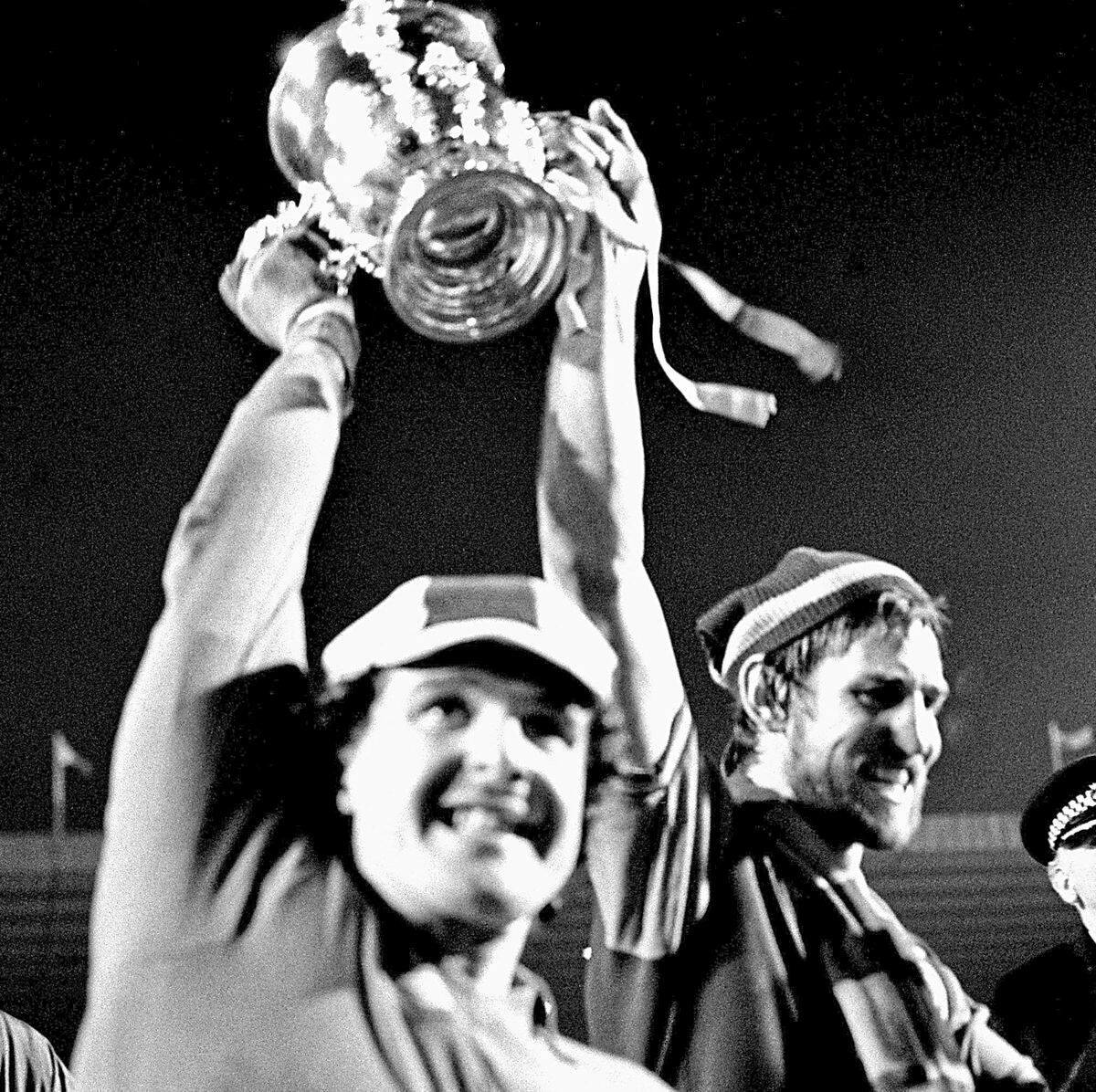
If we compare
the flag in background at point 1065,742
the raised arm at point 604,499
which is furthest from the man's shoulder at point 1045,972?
the flag in background at point 1065,742

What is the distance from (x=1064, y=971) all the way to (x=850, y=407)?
163cm

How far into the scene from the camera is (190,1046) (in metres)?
0.90

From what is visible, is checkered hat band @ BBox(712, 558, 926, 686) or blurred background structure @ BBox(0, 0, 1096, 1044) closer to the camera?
checkered hat band @ BBox(712, 558, 926, 686)

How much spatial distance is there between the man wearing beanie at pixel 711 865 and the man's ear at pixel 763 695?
6 cm

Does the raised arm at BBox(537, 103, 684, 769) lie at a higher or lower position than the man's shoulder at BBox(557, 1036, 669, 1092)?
higher

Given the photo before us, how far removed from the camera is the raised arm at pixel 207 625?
952 millimetres

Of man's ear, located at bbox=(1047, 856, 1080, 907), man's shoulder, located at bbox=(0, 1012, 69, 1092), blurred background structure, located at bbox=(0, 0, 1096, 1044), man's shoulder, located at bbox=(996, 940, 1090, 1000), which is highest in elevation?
blurred background structure, located at bbox=(0, 0, 1096, 1044)

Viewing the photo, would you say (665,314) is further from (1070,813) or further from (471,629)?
(471,629)

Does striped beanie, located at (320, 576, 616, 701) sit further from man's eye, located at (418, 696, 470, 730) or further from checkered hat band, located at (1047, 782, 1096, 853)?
checkered hat band, located at (1047, 782, 1096, 853)

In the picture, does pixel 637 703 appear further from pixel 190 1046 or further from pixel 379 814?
pixel 190 1046

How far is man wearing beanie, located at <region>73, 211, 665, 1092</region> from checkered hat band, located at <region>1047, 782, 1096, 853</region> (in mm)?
1049

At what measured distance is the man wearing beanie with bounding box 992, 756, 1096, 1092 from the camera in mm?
1958

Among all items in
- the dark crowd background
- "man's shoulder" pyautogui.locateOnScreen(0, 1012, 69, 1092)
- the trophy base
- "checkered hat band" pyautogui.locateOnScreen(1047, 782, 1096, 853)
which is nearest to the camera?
the trophy base

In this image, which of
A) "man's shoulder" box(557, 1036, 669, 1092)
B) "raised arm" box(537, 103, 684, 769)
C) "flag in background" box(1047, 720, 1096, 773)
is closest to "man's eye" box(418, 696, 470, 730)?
"man's shoulder" box(557, 1036, 669, 1092)
